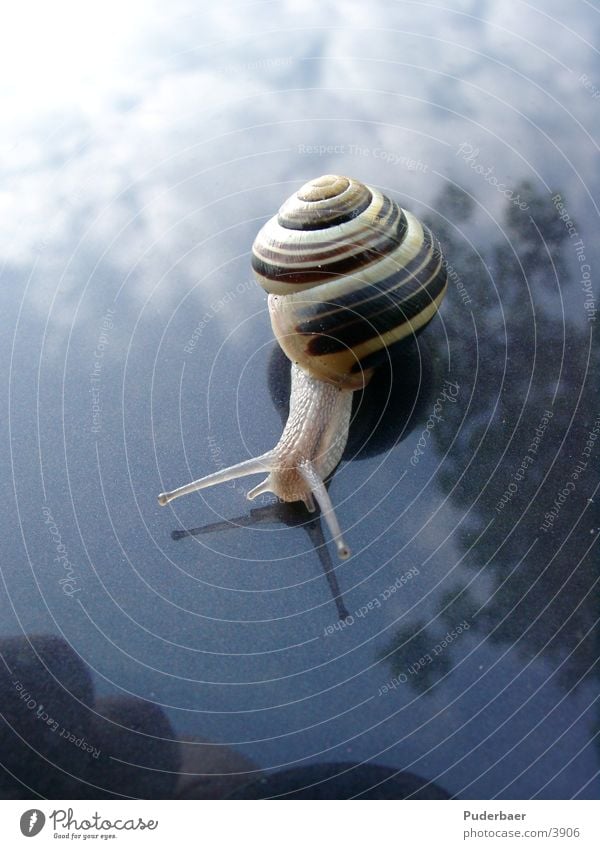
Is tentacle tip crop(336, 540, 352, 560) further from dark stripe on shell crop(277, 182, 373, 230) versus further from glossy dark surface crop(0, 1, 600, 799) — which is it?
dark stripe on shell crop(277, 182, 373, 230)

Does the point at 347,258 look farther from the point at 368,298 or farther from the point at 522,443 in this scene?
the point at 522,443

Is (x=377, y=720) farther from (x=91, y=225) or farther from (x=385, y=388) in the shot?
(x=91, y=225)
